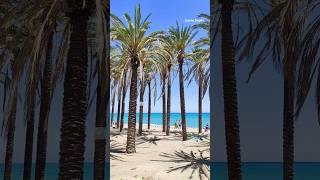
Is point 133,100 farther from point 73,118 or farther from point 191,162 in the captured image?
point 73,118

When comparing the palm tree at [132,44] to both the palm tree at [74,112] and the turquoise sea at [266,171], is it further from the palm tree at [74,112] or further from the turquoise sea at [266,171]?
the palm tree at [74,112]

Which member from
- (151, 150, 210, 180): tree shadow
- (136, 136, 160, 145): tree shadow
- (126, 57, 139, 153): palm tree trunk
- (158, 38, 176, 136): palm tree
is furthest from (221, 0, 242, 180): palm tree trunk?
(136, 136, 160, 145): tree shadow

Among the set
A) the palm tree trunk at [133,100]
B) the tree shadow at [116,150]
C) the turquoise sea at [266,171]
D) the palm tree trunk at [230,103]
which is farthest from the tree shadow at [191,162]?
the palm tree trunk at [230,103]

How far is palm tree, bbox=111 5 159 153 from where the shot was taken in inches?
1081

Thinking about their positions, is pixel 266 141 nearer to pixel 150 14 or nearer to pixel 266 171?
pixel 266 171

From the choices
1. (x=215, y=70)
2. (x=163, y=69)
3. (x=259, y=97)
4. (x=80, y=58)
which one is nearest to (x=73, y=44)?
(x=80, y=58)

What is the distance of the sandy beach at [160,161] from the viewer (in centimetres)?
2255

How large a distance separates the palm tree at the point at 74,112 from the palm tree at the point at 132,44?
17945 mm

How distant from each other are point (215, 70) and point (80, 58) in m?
11.0

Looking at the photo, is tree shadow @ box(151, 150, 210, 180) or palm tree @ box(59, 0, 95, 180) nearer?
palm tree @ box(59, 0, 95, 180)

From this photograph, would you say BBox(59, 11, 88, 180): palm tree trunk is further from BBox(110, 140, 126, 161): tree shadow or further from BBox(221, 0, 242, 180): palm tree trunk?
BBox(110, 140, 126, 161): tree shadow

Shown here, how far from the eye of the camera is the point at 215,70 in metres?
19.8

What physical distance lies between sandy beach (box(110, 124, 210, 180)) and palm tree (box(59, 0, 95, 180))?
42.9 feet

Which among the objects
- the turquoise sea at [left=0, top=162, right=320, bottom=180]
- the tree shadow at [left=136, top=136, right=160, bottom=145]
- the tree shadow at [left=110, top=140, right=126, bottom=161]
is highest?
the tree shadow at [left=136, top=136, right=160, bottom=145]
